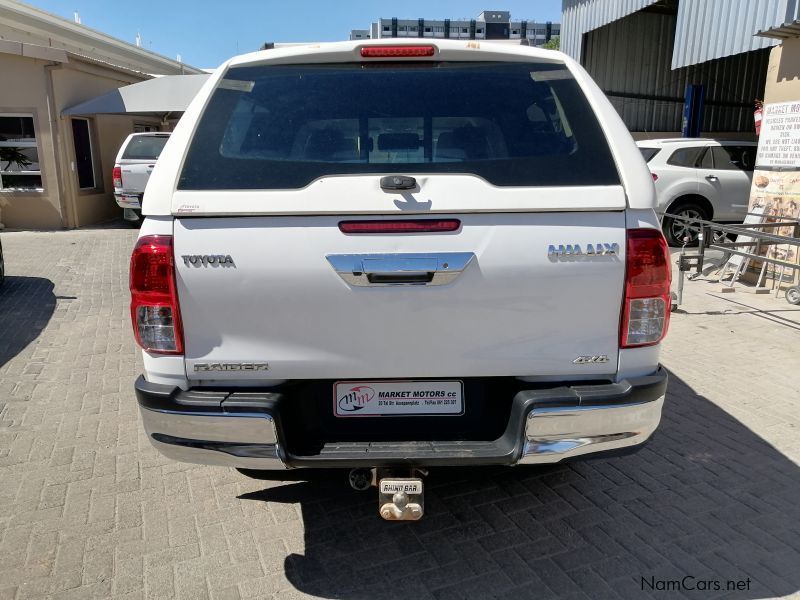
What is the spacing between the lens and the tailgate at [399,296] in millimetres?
2318

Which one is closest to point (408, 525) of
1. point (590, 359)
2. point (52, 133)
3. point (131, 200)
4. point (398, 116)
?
point (590, 359)

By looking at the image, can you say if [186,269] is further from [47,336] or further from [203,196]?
[47,336]

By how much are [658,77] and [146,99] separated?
1331cm

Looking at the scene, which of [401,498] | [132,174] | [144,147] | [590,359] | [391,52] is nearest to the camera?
[590,359]

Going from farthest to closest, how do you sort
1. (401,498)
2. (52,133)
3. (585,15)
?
(585,15), (52,133), (401,498)

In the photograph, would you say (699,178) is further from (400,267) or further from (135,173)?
(135,173)

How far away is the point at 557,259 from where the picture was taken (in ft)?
7.65

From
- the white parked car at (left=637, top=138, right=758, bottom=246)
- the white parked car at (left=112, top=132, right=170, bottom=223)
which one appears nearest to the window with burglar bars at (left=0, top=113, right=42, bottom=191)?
the white parked car at (left=112, top=132, right=170, bottom=223)

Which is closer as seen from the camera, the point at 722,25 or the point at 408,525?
the point at 408,525

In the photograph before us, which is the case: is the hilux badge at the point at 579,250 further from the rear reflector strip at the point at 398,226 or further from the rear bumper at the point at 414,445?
the rear bumper at the point at 414,445

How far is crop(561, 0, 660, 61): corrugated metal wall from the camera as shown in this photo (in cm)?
1370

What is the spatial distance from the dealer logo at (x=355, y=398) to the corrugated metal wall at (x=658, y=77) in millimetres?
16334

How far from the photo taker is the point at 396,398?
2541 millimetres

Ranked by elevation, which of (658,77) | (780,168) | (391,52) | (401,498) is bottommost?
(401,498)
